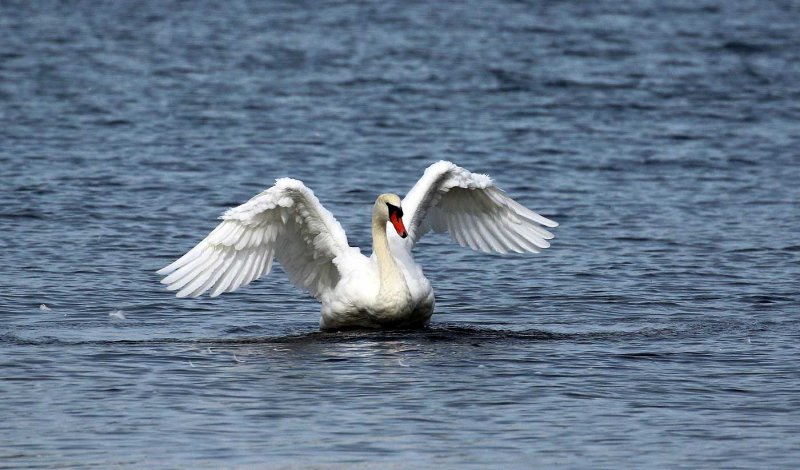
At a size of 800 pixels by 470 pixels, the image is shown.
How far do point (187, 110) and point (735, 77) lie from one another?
10.2 m

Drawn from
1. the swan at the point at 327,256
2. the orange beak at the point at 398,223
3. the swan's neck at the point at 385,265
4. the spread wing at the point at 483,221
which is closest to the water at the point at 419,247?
the swan at the point at 327,256

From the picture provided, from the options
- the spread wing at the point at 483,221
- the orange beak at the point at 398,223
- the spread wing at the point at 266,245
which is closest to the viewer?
the orange beak at the point at 398,223

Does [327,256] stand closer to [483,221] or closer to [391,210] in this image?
[391,210]

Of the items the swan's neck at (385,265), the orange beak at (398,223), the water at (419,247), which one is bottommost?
the water at (419,247)

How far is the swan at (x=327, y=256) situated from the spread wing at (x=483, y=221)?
114mm

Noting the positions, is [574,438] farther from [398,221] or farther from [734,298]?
[734,298]

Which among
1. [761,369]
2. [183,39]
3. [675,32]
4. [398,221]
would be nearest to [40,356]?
[398,221]

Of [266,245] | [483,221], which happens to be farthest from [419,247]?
[266,245]

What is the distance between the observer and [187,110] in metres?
26.6

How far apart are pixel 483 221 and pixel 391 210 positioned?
5.82ft

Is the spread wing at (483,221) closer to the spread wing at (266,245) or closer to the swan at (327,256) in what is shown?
the swan at (327,256)

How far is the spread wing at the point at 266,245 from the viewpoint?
12945 mm

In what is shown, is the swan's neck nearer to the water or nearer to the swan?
the swan

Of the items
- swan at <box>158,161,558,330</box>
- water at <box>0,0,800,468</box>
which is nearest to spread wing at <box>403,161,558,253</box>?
swan at <box>158,161,558,330</box>
